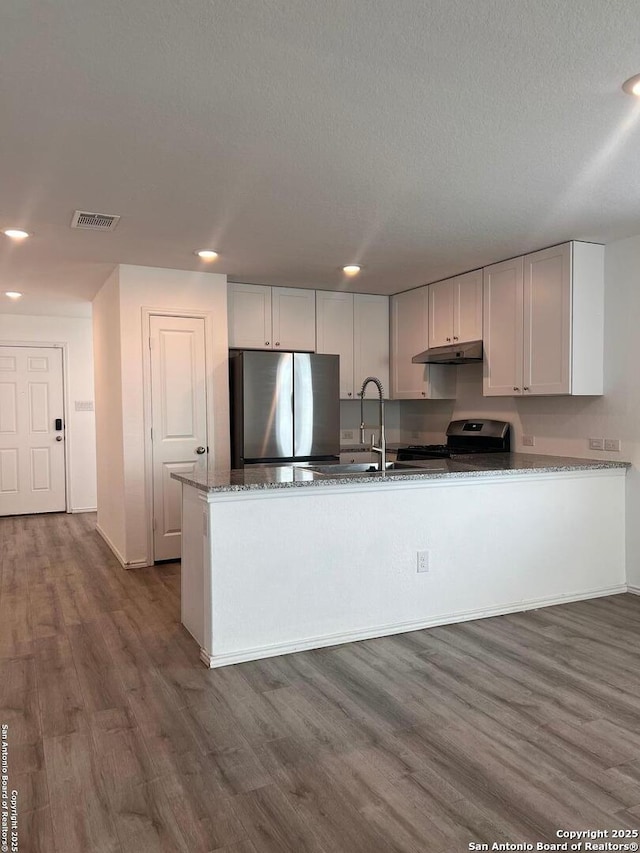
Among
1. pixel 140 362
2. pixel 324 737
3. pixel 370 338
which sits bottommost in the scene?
pixel 324 737

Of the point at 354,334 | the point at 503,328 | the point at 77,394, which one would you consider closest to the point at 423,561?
the point at 503,328

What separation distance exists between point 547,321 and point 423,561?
1.94 metres

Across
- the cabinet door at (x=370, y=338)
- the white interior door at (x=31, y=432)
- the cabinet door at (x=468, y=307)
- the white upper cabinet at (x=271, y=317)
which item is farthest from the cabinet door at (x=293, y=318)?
the white interior door at (x=31, y=432)

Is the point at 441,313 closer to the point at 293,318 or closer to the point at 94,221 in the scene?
the point at 293,318

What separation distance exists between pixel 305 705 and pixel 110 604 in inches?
73.4

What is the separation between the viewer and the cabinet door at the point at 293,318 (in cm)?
551

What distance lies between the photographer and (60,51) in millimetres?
1902

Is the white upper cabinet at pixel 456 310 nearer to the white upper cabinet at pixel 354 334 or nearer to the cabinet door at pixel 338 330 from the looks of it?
the white upper cabinet at pixel 354 334

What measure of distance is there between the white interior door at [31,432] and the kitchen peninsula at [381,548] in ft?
15.0

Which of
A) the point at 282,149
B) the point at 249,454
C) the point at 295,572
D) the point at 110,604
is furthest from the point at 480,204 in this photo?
the point at 110,604

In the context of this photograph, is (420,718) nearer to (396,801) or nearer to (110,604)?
(396,801)

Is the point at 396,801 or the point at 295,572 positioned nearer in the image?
Answer: the point at 396,801

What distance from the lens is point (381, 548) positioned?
3342mm

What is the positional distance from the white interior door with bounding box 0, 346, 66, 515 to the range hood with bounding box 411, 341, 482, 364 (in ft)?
14.5
